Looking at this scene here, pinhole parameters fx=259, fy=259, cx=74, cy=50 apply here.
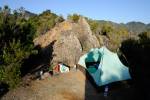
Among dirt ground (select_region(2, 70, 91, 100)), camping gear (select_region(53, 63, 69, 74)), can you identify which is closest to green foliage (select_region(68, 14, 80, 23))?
camping gear (select_region(53, 63, 69, 74))

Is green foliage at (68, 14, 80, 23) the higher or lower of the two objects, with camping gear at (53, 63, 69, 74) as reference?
higher

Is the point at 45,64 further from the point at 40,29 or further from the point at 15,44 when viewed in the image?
the point at 40,29

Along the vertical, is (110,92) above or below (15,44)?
below

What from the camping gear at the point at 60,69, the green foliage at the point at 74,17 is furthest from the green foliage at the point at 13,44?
the green foliage at the point at 74,17

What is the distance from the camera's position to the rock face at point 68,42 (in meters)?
22.8

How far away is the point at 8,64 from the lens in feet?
56.8

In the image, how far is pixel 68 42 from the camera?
23.9 metres

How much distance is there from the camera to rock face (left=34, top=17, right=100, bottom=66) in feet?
74.9

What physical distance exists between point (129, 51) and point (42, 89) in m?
13.1

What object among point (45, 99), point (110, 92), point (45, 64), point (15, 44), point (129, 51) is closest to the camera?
point (45, 99)

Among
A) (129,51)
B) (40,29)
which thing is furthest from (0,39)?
(40,29)

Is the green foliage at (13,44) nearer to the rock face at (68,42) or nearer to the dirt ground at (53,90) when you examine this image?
the dirt ground at (53,90)

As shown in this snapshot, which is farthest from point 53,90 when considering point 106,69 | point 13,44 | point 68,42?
point 68,42

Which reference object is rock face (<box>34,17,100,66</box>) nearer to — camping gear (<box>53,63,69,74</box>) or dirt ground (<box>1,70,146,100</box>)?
camping gear (<box>53,63,69,74</box>)
